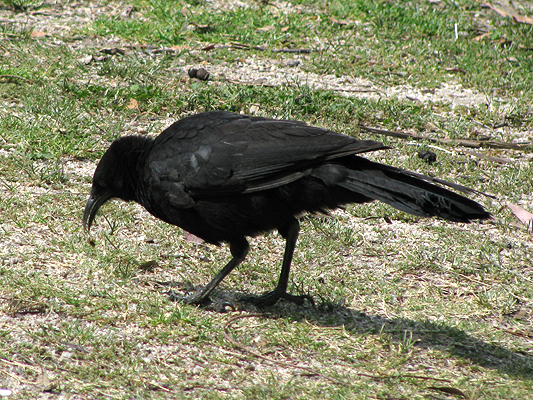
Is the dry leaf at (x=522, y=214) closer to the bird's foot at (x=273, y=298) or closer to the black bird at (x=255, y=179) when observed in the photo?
the black bird at (x=255, y=179)

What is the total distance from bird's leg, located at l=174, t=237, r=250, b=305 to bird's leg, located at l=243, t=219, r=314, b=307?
0.80 ft

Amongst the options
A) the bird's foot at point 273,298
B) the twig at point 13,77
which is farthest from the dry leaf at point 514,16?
the bird's foot at point 273,298

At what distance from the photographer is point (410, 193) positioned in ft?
13.1

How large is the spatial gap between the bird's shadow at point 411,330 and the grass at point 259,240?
2cm

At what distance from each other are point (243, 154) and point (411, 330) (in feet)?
5.28

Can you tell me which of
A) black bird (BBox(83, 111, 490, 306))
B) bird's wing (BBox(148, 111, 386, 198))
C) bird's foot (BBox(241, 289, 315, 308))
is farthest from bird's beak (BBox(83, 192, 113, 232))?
bird's foot (BBox(241, 289, 315, 308))

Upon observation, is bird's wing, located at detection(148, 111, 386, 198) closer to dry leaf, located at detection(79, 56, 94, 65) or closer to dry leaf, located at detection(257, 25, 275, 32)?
dry leaf, located at detection(79, 56, 94, 65)

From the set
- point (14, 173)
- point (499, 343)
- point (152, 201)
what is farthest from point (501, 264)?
point (14, 173)

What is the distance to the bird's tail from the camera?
3.85 m

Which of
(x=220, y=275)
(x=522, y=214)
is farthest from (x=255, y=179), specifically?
(x=522, y=214)

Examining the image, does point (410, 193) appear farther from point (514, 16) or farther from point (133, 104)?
point (514, 16)

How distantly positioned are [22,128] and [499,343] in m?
4.53

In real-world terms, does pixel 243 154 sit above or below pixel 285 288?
above

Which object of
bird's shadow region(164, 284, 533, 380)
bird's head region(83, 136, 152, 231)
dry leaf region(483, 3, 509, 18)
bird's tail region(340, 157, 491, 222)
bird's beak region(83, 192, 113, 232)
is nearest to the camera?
bird's tail region(340, 157, 491, 222)
